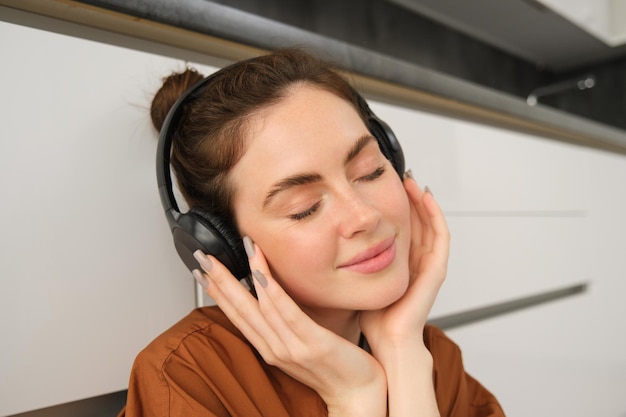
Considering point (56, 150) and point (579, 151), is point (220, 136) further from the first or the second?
point (579, 151)

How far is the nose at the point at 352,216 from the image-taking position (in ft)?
1.99

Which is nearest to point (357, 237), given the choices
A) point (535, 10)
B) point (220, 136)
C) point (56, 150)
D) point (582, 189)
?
point (220, 136)

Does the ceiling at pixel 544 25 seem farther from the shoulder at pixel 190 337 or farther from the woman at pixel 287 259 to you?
the shoulder at pixel 190 337

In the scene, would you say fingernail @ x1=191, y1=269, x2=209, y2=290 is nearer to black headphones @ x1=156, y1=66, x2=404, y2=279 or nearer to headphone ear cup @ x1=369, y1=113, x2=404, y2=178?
black headphones @ x1=156, y1=66, x2=404, y2=279

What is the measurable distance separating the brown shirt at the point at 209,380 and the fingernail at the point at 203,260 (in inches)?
3.0

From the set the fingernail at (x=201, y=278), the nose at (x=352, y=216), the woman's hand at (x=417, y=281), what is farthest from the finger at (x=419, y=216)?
the fingernail at (x=201, y=278)

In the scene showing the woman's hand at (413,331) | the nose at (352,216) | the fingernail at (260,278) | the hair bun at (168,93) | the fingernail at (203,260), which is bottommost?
the woman's hand at (413,331)

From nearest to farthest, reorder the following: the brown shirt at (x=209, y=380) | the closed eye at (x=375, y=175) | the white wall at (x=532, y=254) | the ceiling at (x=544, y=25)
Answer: the brown shirt at (x=209, y=380)
the closed eye at (x=375, y=175)
the white wall at (x=532, y=254)
the ceiling at (x=544, y=25)

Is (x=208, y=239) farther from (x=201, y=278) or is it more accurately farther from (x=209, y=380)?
(x=209, y=380)

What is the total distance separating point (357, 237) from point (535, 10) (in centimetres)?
171

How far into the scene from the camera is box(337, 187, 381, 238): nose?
1.99ft

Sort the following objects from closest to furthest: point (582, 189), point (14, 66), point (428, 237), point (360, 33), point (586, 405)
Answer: point (14, 66) < point (428, 237) < point (586, 405) < point (582, 189) < point (360, 33)

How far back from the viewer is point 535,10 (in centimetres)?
190

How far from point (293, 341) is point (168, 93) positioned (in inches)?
14.9
